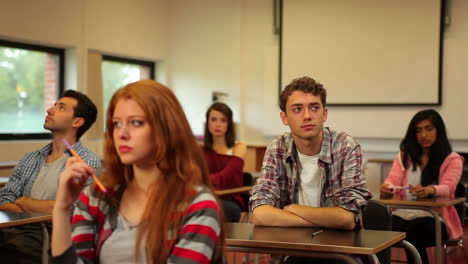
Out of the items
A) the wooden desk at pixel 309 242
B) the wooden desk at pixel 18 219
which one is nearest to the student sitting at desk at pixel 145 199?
the wooden desk at pixel 309 242

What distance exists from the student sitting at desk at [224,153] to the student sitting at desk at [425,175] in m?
1.20

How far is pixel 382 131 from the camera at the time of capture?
24.0 feet

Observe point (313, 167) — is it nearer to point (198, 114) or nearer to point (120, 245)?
point (120, 245)

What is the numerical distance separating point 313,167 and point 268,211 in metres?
0.33

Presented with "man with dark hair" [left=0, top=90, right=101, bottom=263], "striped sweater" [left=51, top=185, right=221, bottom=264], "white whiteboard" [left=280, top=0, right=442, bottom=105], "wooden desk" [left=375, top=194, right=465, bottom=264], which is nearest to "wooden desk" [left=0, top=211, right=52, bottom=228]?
"man with dark hair" [left=0, top=90, right=101, bottom=263]

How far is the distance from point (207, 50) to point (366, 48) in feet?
7.16

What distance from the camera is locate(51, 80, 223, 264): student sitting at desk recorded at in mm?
1486

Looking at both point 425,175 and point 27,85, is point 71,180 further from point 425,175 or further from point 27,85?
point 27,85

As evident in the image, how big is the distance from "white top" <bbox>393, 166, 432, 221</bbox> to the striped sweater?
2533mm

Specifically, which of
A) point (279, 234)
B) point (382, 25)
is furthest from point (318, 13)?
point (279, 234)

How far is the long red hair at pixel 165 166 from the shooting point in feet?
4.93

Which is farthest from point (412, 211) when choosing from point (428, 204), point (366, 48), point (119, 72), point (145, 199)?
point (119, 72)

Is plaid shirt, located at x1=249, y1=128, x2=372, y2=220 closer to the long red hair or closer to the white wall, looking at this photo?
the long red hair

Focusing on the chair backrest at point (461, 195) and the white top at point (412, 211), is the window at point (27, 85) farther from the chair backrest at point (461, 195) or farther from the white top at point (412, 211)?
the chair backrest at point (461, 195)
